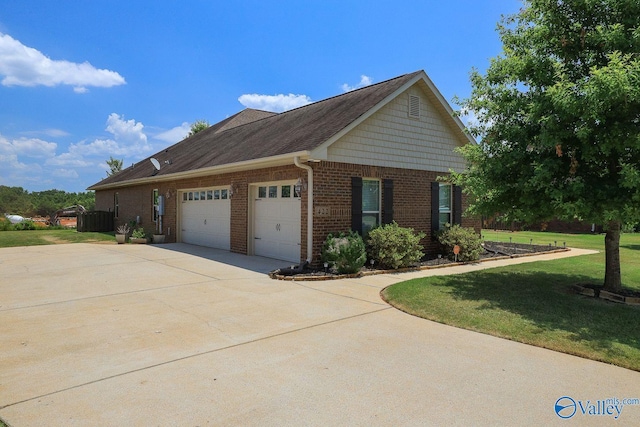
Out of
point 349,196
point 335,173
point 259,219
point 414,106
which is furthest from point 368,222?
point 414,106

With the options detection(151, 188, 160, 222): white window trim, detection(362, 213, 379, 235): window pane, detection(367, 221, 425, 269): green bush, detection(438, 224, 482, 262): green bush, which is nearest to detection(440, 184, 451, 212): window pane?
detection(438, 224, 482, 262): green bush

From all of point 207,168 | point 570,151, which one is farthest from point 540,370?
point 207,168

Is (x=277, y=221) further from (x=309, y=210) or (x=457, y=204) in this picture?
(x=457, y=204)

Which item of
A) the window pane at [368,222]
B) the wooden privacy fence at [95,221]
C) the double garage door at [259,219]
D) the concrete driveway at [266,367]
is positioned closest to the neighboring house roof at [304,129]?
the double garage door at [259,219]

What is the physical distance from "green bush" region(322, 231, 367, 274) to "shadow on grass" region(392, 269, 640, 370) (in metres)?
1.48

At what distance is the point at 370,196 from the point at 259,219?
350cm

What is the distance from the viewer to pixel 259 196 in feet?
39.9

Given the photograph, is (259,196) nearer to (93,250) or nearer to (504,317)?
(93,250)

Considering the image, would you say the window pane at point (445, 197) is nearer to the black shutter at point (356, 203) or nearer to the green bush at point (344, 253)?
the black shutter at point (356, 203)

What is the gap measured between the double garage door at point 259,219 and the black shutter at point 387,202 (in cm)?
240

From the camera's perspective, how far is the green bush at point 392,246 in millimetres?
9672

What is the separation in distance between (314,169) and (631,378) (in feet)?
23.4

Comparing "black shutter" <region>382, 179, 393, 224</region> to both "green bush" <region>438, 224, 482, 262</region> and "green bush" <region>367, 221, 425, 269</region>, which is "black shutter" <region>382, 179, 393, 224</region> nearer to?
"green bush" <region>367, 221, 425, 269</region>

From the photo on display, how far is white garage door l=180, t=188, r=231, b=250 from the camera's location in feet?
45.3
